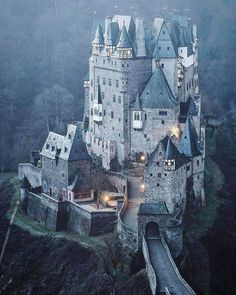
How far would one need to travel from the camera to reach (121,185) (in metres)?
74.8

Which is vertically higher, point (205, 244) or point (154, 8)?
point (154, 8)

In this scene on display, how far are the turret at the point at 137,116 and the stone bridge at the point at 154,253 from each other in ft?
24.7

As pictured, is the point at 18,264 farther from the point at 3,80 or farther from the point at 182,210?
the point at 3,80

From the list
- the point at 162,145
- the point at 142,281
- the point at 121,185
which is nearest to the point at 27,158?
the point at 121,185

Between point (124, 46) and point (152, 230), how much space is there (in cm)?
1996

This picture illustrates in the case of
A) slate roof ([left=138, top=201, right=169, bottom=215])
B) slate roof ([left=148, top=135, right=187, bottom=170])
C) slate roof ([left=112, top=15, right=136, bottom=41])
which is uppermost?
slate roof ([left=112, top=15, right=136, bottom=41])

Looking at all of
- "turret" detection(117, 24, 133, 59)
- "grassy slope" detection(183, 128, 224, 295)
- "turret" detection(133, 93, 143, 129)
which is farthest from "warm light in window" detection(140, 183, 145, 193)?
"turret" detection(117, 24, 133, 59)

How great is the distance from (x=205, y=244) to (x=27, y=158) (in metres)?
32.4

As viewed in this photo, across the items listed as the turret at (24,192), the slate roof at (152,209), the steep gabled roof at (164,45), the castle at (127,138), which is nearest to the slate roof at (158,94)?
the castle at (127,138)

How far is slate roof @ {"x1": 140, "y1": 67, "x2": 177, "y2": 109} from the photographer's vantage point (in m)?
76.2

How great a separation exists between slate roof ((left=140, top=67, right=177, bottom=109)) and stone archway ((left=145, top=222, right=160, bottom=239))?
15.3m

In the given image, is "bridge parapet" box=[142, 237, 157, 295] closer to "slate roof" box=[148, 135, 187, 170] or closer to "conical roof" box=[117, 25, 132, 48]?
"slate roof" box=[148, 135, 187, 170]

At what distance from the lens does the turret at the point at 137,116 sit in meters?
76.9

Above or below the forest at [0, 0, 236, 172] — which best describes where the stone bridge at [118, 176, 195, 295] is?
below
